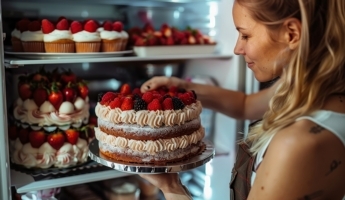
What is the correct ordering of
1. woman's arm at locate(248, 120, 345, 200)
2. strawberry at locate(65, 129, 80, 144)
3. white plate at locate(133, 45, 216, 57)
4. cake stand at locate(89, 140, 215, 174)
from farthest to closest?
white plate at locate(133, 45, 216, 57) < strawberry at locate(65, 129, 80, 144) < cake stand at locate(89, 140, 215, 174) < woman's arm at locate(248, 120, 345, 200)

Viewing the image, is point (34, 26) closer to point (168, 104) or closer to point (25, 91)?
point (25, 91)

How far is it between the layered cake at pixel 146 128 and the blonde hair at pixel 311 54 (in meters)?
0.40

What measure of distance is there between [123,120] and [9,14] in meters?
0.73

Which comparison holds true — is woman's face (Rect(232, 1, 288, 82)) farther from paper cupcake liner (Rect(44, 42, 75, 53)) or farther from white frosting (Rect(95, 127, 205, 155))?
paper cupcake liner (Rect(44, 42, 75, 53))

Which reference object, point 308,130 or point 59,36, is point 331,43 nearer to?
point 308,130

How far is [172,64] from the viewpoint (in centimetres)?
199

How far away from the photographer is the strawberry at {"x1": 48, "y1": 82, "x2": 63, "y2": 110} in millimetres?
1433

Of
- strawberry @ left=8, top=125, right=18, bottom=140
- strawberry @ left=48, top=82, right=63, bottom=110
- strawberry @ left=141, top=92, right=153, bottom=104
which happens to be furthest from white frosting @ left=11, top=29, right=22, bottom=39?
strawberry @ left=141, top=92, right=153, bottom=104

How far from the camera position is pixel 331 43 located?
848 millimetres

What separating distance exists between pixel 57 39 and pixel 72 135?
0.34m

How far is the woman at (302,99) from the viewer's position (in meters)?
0.81

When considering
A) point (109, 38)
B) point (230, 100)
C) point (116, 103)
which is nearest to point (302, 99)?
point (116, 103)

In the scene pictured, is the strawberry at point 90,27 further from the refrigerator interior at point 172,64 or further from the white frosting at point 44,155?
the white frosting at point 44,155

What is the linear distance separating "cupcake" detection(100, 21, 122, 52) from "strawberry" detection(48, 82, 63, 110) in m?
0.23
